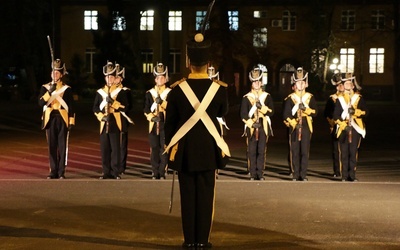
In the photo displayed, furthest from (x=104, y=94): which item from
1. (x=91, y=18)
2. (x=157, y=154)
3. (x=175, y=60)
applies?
(x=91, y=18)

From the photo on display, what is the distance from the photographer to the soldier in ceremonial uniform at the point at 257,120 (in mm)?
15820

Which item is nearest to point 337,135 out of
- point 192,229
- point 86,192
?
point 86,192

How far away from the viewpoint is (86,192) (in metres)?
13.9

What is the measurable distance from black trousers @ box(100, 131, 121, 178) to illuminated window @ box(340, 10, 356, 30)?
58.1 m

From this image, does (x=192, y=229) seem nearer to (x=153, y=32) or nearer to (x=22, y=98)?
(x=22, y=98)

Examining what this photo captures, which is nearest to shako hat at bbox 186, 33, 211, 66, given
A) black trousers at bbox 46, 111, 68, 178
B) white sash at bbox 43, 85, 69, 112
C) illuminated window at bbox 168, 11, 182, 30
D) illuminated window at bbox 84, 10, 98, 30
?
white sash at bbox 43, 85, 69, 112

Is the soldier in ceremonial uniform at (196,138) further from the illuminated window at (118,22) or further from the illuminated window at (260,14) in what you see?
the illuminated window at (260,14)

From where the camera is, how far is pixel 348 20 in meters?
71.9

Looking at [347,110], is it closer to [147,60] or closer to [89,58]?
[147,60]

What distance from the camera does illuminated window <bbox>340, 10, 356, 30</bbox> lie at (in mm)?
71688

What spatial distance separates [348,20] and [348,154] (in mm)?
57985

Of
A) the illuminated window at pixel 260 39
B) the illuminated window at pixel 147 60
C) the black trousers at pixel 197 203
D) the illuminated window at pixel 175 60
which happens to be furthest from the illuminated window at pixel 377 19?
the black trousers at pixel 197 203

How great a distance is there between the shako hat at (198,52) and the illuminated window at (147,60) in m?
64.4

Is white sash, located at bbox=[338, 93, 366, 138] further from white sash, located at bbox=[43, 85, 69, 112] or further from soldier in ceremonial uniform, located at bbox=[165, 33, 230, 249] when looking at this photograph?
soldier in ceremonial uniform, located at bbox=[165, 33, 230, 249]
